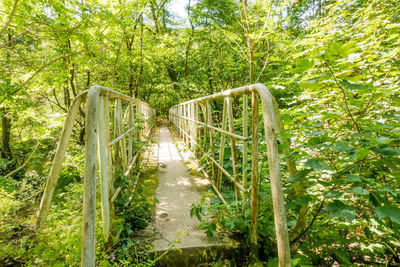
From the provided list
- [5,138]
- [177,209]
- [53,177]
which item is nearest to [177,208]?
[177,209]

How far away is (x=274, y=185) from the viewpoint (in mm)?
Answer: 1138

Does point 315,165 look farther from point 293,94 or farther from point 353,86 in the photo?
point 293,94

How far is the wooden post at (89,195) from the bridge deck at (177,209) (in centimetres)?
91

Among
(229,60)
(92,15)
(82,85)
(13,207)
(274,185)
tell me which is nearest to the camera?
(274,185)

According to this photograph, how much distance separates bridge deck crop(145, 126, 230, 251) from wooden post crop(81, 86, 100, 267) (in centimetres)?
91

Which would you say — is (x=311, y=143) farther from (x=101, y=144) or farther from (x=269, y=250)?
(x=101, y=144)

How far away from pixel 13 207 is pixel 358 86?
5.25 m

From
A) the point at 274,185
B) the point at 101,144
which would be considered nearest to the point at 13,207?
the point at 101,144

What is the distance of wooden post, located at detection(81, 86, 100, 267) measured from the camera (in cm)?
109

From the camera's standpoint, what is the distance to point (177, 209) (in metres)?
2.65

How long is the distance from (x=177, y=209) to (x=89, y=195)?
1.69 meters

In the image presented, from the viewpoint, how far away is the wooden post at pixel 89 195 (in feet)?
3.57

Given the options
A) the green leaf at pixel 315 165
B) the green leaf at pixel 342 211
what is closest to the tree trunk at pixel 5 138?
the green leaf at pixel 315 165

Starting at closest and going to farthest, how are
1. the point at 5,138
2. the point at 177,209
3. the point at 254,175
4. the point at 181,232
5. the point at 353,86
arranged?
the point at 353,86 → the point at 254,175 → the point at 181,232 → the point at 177,209 → the point at 5,138
